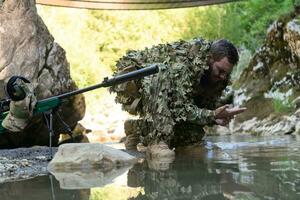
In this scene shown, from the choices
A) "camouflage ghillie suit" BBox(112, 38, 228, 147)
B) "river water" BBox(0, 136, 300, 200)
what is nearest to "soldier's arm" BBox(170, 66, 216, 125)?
"camouflage ghillie suit" BBox(112, 38, 228, 147)

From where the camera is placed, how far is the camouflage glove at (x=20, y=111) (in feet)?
8.24

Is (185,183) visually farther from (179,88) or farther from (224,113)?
(179,88)

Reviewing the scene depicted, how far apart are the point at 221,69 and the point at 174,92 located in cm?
33

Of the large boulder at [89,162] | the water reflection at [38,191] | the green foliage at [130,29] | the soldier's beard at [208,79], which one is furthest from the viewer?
the green foliage at [130,29]

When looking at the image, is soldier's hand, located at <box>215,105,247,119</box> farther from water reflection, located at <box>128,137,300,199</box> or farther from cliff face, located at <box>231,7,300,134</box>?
cliff face, located at <box>231,7,300,134</box>

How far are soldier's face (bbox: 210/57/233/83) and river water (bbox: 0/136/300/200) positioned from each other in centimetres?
76

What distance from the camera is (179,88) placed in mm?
3080

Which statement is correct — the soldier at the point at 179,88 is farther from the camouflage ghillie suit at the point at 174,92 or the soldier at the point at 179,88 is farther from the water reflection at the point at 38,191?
the water reflection at the point at 38,191

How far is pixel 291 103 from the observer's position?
6125mm

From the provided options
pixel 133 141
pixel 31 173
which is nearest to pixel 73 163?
pixel 31 173

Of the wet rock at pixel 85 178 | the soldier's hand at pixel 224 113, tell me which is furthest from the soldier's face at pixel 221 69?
the wet rock at pixel 85 178

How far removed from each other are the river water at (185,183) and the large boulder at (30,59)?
3246 millimetres

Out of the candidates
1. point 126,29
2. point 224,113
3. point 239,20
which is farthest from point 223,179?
point 126,29

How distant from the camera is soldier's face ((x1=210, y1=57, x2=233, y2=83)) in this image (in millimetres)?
3006
